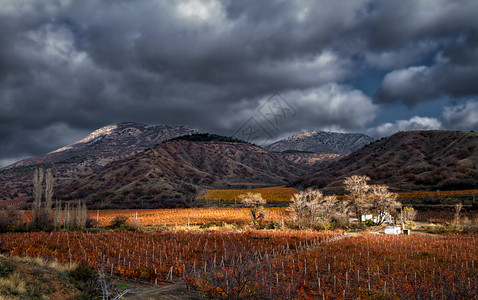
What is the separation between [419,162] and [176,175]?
82.2 m

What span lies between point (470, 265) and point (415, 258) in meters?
2.62

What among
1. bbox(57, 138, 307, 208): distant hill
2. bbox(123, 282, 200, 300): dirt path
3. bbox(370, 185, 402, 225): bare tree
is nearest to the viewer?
bbox(123, 282, 200, 300): dirt path

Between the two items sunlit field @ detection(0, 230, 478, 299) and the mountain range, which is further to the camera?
the mountain range

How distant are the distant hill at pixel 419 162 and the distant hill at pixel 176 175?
1379 inches

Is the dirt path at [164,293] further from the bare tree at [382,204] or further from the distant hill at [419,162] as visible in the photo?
the distant hill at [419,162]

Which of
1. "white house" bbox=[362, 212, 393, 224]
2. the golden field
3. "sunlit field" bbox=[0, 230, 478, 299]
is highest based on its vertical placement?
the golden field

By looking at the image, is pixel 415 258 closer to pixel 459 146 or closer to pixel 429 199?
pixel 429 199

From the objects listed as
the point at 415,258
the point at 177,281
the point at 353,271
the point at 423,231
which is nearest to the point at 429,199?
the point at 423,231

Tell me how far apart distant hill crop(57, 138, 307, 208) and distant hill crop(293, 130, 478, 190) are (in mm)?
35038

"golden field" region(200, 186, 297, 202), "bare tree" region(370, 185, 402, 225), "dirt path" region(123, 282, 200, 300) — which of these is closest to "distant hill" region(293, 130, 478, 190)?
"golden field" region(200, 186, 297, 202)

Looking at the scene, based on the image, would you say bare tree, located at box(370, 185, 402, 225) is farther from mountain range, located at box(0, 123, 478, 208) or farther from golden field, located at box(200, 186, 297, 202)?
mountain range, located at box(0, 123, 478, 208)

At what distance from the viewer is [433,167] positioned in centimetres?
7500

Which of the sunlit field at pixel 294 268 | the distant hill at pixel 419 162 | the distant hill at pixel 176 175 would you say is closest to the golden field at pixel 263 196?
the distant hill at pixel 176 175

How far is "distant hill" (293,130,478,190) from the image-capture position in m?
64.9
